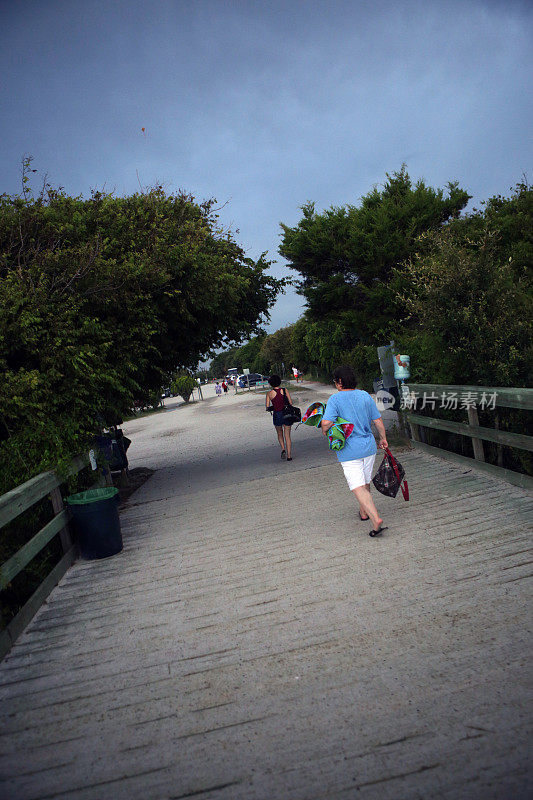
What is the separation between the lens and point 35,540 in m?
4.79

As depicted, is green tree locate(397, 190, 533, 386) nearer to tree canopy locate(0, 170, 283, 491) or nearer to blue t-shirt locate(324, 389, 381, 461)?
blue t-shirt locate(324, 389, 381, 461)

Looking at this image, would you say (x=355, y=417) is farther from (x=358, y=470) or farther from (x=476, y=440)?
(x=476, y=440)

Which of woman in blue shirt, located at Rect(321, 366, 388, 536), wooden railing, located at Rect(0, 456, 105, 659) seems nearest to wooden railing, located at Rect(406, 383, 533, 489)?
woman in blue shirt, located at Rect(321, 366, 388, 536)

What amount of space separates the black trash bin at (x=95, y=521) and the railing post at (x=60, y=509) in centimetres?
11

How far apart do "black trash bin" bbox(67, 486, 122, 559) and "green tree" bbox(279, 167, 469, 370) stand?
68.4 ft

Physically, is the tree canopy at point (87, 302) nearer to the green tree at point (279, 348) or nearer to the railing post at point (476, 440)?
the railing post at point (476, 440)

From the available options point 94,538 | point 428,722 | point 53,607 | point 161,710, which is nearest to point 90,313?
point 94,538

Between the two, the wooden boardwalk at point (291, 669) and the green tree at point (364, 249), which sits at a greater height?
the green tree at point (364, 249)

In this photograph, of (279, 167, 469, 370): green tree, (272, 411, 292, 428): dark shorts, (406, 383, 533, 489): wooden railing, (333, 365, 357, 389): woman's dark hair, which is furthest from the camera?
(279, 167, 469, 370): green tree

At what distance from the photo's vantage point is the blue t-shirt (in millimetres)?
5215

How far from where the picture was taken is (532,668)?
2850 mm

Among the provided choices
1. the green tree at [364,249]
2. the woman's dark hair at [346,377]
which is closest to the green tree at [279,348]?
the green tree at [364,249]

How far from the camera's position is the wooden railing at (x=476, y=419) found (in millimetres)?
5789

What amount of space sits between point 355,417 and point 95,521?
318 cm
